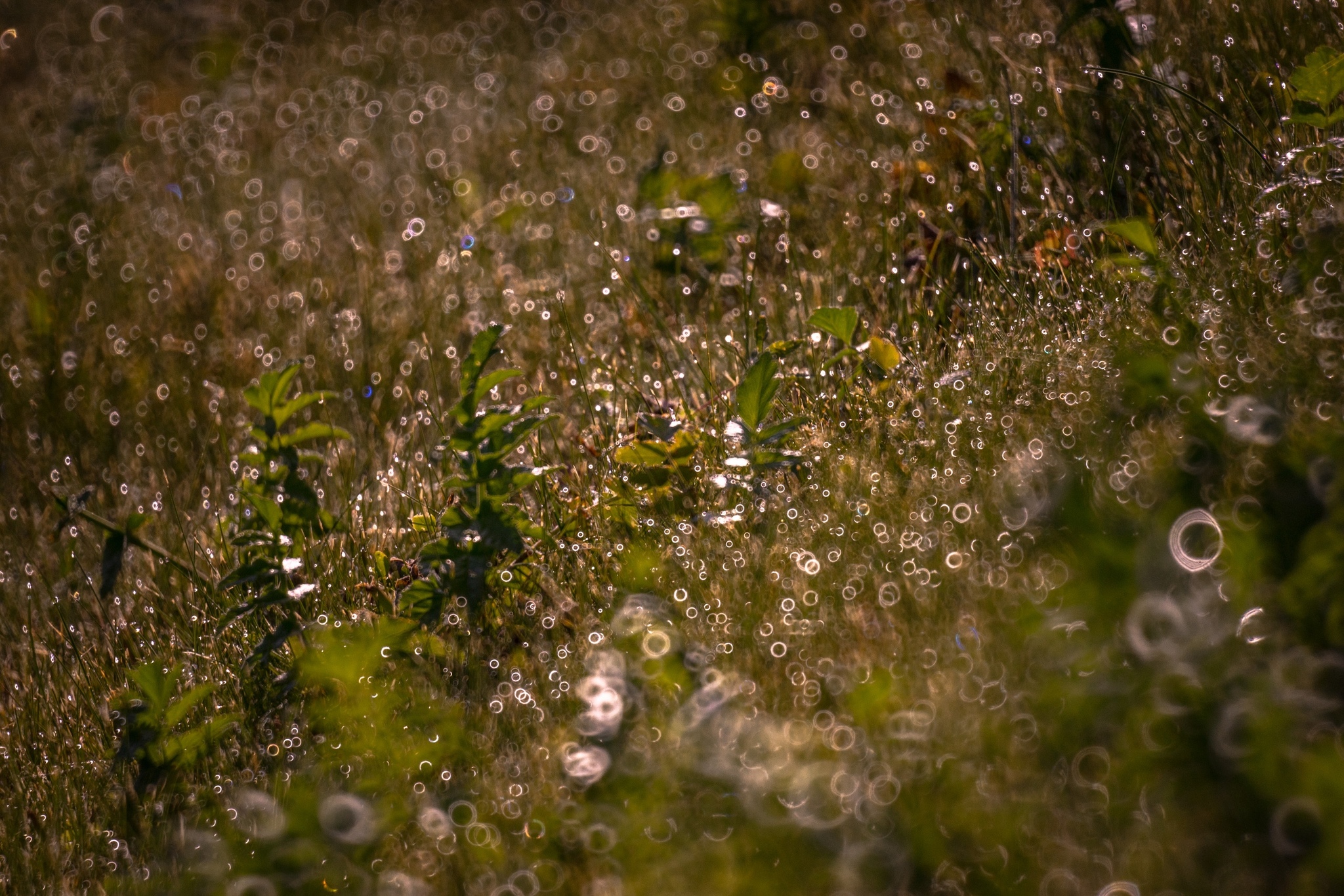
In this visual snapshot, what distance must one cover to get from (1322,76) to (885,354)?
0.98 metres

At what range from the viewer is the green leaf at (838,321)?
7.06 feet

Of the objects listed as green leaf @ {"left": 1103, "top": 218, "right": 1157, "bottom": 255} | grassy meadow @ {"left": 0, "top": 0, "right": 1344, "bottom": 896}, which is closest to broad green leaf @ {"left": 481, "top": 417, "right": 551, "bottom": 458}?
grassy meadow @ {"left": 0, "top": 0, "right": 1344, "bottom": 896}

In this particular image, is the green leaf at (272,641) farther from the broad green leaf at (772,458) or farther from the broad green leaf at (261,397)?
the broad green leaf at (772,458)

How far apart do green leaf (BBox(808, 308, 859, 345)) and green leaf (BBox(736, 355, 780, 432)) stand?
211 millimetres

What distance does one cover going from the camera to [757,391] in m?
2.02

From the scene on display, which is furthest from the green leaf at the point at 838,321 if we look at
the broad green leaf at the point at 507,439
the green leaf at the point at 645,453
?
the broad green leaf at the point at 507,439

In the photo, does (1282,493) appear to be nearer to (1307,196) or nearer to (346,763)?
(1307,196)

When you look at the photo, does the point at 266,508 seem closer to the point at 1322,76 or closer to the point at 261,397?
the point at 261,397

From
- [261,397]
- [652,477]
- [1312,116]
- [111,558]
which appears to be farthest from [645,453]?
[1312,116]

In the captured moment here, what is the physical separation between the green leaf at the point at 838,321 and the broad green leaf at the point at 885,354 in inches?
5.2

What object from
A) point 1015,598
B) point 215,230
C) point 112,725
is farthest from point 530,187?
point 1015,598

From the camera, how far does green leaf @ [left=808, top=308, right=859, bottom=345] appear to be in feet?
7.06

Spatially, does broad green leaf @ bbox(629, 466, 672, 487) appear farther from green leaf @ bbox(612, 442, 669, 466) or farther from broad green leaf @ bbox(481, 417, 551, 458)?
broad green leaf @ bbox(481, 417, 551, 458)

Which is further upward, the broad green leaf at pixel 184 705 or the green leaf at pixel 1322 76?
the green leaf at pixel 1322 76
